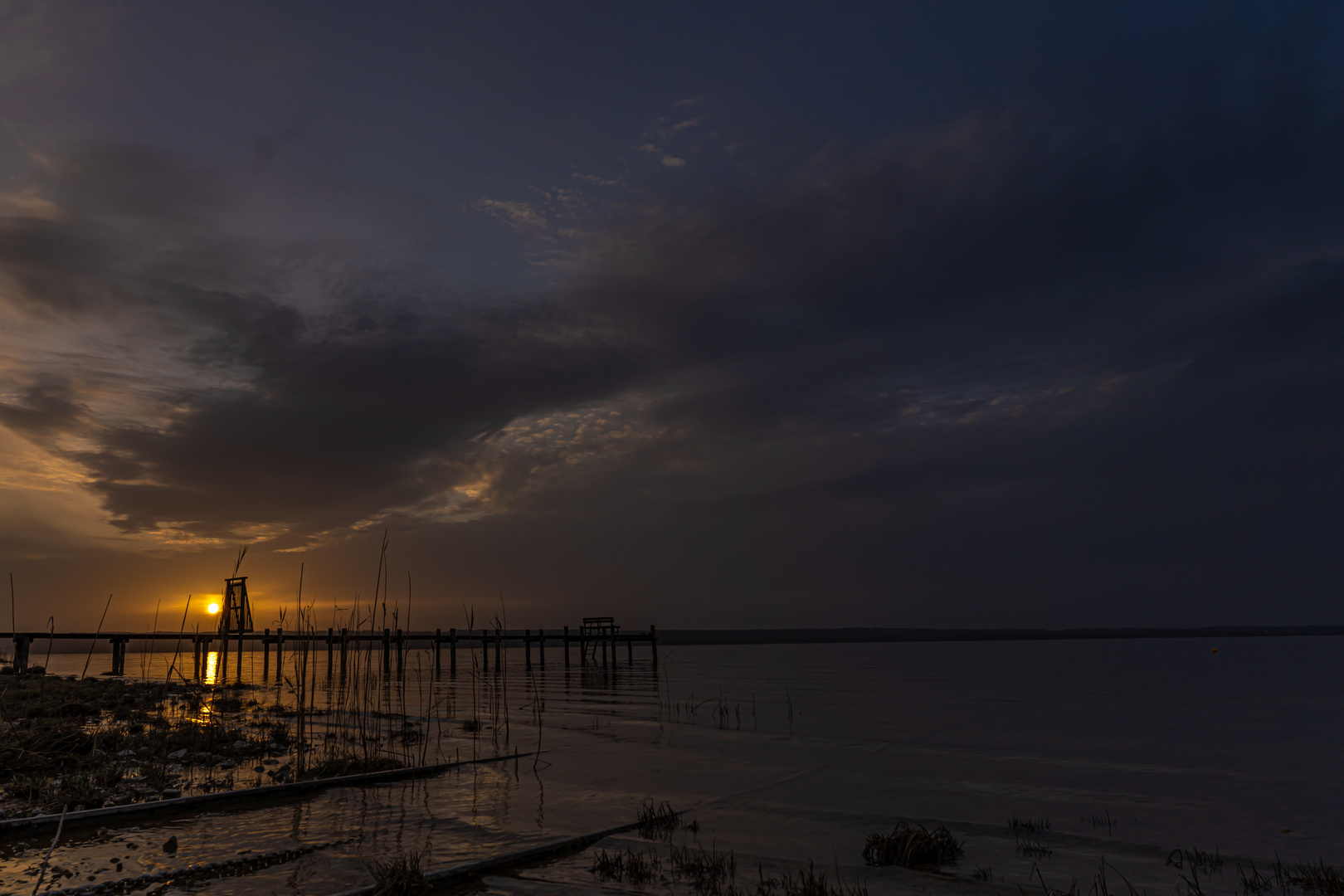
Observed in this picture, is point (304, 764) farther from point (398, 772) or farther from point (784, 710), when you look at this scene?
point (784, 710)

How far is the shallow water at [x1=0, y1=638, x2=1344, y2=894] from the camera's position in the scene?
9.25 metres

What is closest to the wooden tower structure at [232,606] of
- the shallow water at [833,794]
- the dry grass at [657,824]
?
the shallow water at [833,794]

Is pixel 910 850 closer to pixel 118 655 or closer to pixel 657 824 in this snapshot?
pixel 657 824

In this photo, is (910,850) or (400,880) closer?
(400,880)

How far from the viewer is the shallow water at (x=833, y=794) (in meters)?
9.25

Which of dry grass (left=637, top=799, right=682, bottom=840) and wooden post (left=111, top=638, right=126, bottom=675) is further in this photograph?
wooden post (left=111, top=638, right=126, bottom=675)

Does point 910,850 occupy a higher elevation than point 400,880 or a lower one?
lower

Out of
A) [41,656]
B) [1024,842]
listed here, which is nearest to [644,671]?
[1024,842]

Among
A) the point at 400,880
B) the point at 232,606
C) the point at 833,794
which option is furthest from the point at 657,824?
the point at 232,606

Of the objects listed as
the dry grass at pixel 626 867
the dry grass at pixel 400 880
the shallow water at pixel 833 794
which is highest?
the dry grass at pixel 400 880

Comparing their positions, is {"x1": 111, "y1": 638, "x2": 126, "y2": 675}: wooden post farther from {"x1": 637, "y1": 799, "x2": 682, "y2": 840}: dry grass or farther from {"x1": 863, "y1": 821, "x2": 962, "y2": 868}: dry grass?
{"x1": 863, "y1": 821, "x2": 962, "y2": 868}: dry grass

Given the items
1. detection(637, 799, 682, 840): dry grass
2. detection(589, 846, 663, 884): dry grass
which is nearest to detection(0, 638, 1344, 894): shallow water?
detection(589, 846, 663, 884): dry grass

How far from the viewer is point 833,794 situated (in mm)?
14391

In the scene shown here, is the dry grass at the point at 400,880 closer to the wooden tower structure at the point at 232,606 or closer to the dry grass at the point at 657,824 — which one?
the dry grass at the point at 657,824
